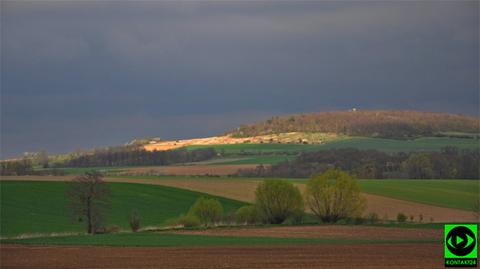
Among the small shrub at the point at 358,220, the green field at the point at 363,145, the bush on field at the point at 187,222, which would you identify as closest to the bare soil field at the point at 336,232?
the bush on field at the point at 187,222

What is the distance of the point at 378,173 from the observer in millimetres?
124875

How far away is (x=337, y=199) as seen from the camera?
82.6 meters

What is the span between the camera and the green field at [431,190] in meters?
96.5

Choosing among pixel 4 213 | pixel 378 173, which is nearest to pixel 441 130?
pixel 378 173

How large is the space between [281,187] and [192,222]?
1111 centimetres

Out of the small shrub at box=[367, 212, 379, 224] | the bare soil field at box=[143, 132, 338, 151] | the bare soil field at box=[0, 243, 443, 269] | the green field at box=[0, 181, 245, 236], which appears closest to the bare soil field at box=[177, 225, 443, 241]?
the small shrub at box=[367, 212, 379, 224]

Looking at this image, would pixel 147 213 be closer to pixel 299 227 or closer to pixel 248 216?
pixel 248 216

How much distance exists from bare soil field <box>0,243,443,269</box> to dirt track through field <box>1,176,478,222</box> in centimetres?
3498

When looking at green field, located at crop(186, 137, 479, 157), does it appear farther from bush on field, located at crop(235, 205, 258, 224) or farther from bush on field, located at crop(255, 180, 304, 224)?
bush on field, located at crop(235, 205, 258, 224)

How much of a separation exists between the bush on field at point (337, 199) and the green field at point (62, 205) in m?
13.0

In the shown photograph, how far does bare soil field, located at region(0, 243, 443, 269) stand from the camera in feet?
130

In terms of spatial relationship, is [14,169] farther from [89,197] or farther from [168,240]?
[168,240]

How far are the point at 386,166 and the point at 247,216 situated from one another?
54744 millimetres

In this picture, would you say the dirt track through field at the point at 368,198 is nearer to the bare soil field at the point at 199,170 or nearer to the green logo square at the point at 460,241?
the bare soil field at the point at 199,170
